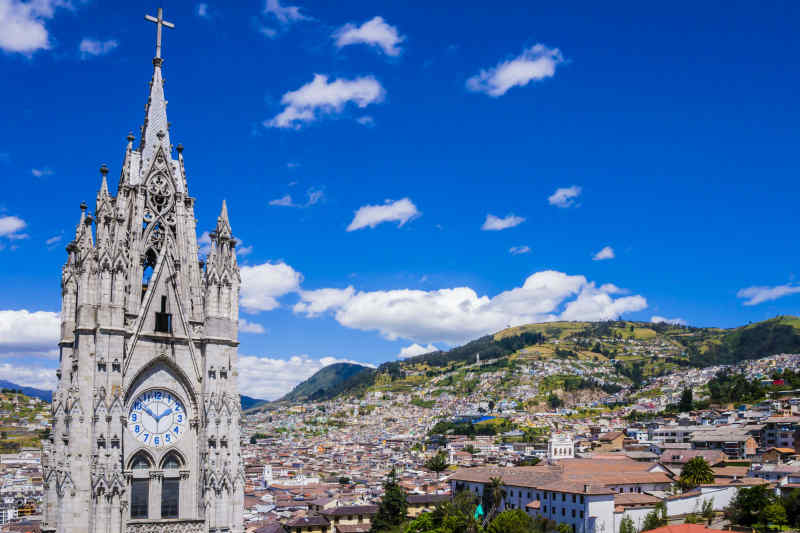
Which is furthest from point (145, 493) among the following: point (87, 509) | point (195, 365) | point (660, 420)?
point (660, 420)

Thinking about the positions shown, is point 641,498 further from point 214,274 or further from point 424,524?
point 214,274

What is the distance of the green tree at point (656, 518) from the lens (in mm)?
74688

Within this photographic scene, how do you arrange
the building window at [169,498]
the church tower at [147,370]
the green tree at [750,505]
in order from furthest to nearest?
the green tree at [750,505] → the building window at [169,498] → the church tower at [147,370]

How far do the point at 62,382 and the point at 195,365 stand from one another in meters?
5.00

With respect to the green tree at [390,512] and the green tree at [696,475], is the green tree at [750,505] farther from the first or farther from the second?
the green tree at [390,512]

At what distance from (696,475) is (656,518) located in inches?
688

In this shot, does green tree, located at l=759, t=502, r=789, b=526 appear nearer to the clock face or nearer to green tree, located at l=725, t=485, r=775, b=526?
green tree, located at l=725, t=485, r=775, b=526

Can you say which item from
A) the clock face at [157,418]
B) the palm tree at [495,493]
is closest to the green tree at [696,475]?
the palm tree at [495,493]

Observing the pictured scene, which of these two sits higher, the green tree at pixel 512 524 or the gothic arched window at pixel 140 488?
the gothic arched window at pixel 140 488

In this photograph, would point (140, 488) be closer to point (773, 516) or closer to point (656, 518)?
point (656, 518)

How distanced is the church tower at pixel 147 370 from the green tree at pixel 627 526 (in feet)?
183

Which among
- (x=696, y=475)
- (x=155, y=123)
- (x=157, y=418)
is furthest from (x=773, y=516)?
(x=155, y=123)

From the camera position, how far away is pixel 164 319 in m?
31.8

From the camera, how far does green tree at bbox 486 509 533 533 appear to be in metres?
67.2
